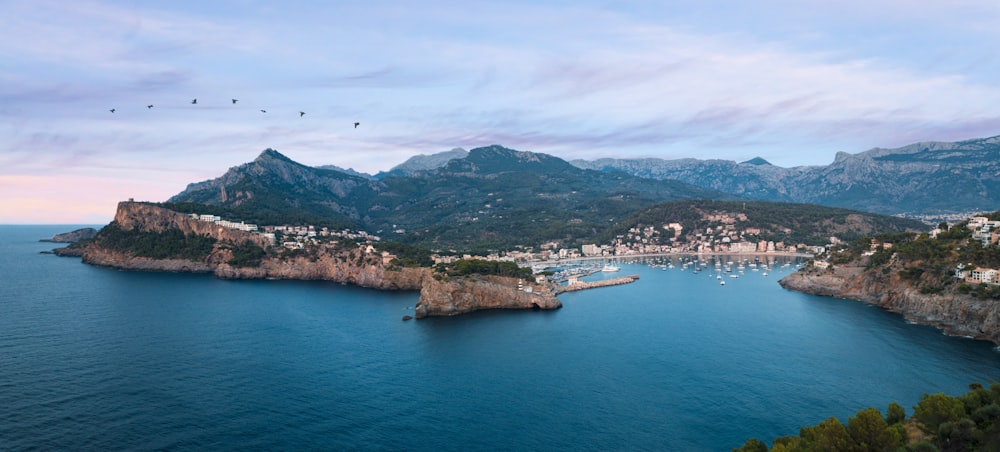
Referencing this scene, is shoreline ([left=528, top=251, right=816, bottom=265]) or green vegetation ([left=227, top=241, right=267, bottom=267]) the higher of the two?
green vegetation ([left=227, top=241, right=267, bottom=267])

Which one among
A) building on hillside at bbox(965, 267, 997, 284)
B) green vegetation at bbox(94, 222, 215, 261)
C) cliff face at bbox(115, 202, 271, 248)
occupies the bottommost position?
building on hillside at bbox(965, 267, 997, 284)

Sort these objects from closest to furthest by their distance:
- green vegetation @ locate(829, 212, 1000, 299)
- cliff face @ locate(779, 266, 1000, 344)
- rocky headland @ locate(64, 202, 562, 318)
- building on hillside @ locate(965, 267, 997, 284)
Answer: cliff face @ locate(779, 266, 1000, 344) < building on hillside @ locate(965, 267, 997, 284) < green vegetation @ locate(829, 212, 1000, 299) < rocky headland @ locate(64, 202, 562, 318)

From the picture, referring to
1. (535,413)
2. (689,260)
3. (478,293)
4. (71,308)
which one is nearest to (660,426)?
(535,413)

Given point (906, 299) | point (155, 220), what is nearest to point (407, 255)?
point (155, 220)

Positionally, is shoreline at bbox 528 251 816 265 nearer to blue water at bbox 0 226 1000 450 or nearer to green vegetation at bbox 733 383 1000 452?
blue water at bbox 0 226 1000 450

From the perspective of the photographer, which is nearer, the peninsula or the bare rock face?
the peninsula

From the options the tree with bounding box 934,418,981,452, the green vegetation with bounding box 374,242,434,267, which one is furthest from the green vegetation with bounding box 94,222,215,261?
the tree with bounding box 934,418,981,452
